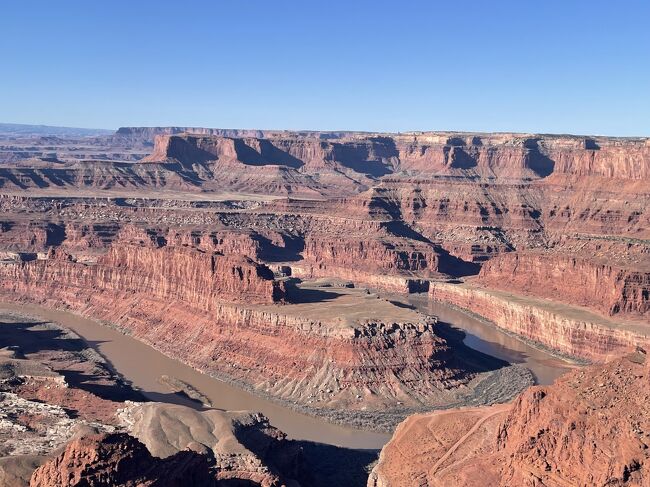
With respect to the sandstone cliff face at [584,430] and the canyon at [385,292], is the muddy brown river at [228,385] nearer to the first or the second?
the canyon at [385,292]

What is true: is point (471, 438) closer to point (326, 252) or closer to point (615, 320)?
point (615, 320)

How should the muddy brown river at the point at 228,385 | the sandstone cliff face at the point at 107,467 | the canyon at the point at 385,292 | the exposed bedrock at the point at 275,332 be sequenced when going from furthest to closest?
the exposed bedrock at the point at 275,332 → the muddy brown river at the point at 228,385 → the canyon at the point at 385,292 → the sandstone cliff face at the point at 107,467

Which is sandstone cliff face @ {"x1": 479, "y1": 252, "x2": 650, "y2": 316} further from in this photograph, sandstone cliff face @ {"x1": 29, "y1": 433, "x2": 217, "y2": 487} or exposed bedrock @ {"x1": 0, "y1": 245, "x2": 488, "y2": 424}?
sandstone cliff face @ {"x1": 29, "y1": 433, "x2": 217, "y2": 487}

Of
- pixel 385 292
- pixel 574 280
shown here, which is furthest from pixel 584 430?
pixel 385 292

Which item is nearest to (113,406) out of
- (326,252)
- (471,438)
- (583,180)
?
(471,438)

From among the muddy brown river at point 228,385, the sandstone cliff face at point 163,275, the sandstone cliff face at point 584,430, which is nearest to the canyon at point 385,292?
the sandstone cliff face at point 584,430

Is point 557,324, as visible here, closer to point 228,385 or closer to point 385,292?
point 385,292
